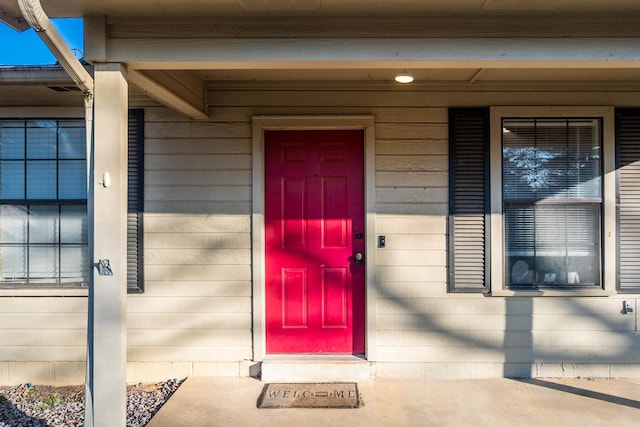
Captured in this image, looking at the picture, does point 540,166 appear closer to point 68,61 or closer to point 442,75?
point 442,75

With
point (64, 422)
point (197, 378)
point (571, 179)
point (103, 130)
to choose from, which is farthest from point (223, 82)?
point (571, 179)

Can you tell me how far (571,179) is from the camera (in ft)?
11.5

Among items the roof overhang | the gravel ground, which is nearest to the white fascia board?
the roof overhang

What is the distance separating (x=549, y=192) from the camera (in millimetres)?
3504

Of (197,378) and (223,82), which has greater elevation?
(223,82)

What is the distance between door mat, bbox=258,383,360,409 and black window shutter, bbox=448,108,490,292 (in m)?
1.15

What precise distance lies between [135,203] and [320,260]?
1.55 meters

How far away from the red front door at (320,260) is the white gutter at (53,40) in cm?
160

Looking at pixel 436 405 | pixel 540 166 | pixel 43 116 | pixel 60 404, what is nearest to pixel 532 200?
pixel 540 166

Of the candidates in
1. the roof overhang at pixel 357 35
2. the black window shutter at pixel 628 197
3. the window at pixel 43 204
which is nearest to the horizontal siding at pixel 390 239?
the black window shutter at pixel 628 197

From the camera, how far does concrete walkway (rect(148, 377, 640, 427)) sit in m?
2.80

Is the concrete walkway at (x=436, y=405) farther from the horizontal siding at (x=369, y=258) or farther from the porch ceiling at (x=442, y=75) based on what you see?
the porch ceiling at (x=442, y=75)

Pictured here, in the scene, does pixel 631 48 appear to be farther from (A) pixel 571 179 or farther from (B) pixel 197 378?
(B) pixel 197 378

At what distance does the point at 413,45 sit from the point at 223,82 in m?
1.72
